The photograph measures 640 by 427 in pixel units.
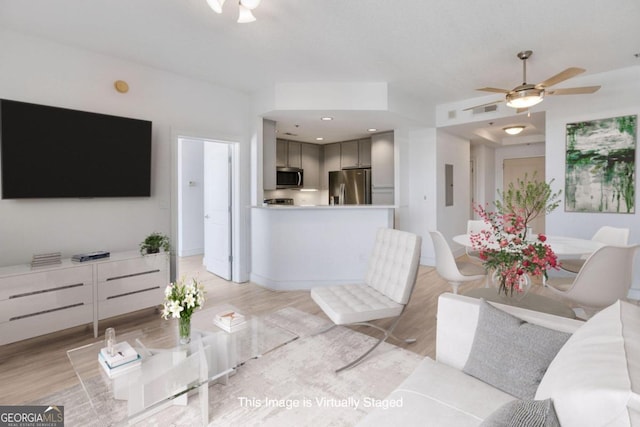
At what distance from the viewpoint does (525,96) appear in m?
3.28

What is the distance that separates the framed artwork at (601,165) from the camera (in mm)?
3908

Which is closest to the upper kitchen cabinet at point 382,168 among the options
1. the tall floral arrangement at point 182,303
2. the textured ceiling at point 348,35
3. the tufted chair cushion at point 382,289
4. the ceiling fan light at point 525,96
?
the textured ceiling at point 348,35

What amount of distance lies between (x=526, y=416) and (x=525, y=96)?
133 inches

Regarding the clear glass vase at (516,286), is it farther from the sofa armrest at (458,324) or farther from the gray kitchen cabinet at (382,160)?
the gray kitchen cabinet at (382,160)

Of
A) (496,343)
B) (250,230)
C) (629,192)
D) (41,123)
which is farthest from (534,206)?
(41,123)

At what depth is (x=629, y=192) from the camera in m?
3.91

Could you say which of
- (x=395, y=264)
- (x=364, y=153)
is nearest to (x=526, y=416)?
(x=395, y=264)

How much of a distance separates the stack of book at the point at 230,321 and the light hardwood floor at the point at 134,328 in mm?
1086

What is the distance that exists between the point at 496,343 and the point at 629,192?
4.02m

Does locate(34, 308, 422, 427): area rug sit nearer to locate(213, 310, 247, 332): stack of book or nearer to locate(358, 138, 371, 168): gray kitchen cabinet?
locate(213, 310, 247, 332): stack of book

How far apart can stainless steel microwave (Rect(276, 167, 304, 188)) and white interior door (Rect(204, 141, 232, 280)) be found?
160 cm

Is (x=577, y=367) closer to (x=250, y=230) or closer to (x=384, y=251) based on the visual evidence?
(x=384, y=251)

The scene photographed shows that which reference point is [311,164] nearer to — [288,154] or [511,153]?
[288,154]

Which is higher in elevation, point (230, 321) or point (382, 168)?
point (382, 168)
